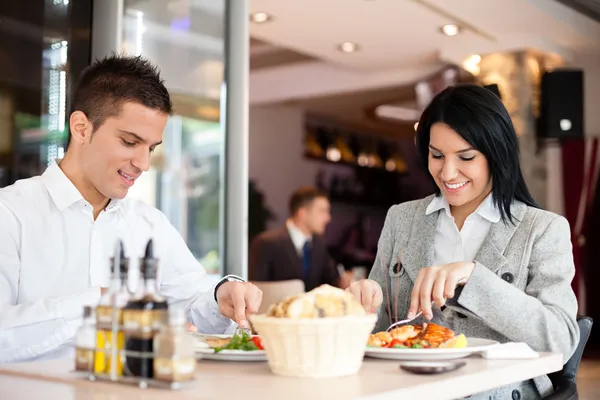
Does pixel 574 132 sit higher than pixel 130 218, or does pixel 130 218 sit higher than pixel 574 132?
pixel 574 132

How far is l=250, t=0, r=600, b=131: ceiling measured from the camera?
20.6 feet

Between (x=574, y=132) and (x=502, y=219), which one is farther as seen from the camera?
(x=574, y=132)

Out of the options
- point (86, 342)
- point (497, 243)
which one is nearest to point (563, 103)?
point (497, 243)

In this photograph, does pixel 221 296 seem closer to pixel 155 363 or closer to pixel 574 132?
pixel 155 363

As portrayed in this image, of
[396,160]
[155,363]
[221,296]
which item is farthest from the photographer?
[396,160]

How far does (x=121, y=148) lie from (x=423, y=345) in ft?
3.44

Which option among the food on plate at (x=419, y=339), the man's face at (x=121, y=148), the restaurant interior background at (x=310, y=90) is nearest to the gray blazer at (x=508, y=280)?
the food on plate at (x=419, y=339)

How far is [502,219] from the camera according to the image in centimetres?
219

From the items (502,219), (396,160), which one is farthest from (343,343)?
(396,160)

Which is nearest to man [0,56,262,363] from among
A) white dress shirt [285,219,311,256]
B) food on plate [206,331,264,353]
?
food on plate [206,331,264,353]

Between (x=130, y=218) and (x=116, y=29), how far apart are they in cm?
169

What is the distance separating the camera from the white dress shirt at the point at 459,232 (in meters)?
2.23

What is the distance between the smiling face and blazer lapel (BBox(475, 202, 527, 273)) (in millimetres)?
Answer: 116

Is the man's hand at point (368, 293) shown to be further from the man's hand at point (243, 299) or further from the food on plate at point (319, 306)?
the food on plate at point (319, 306)
